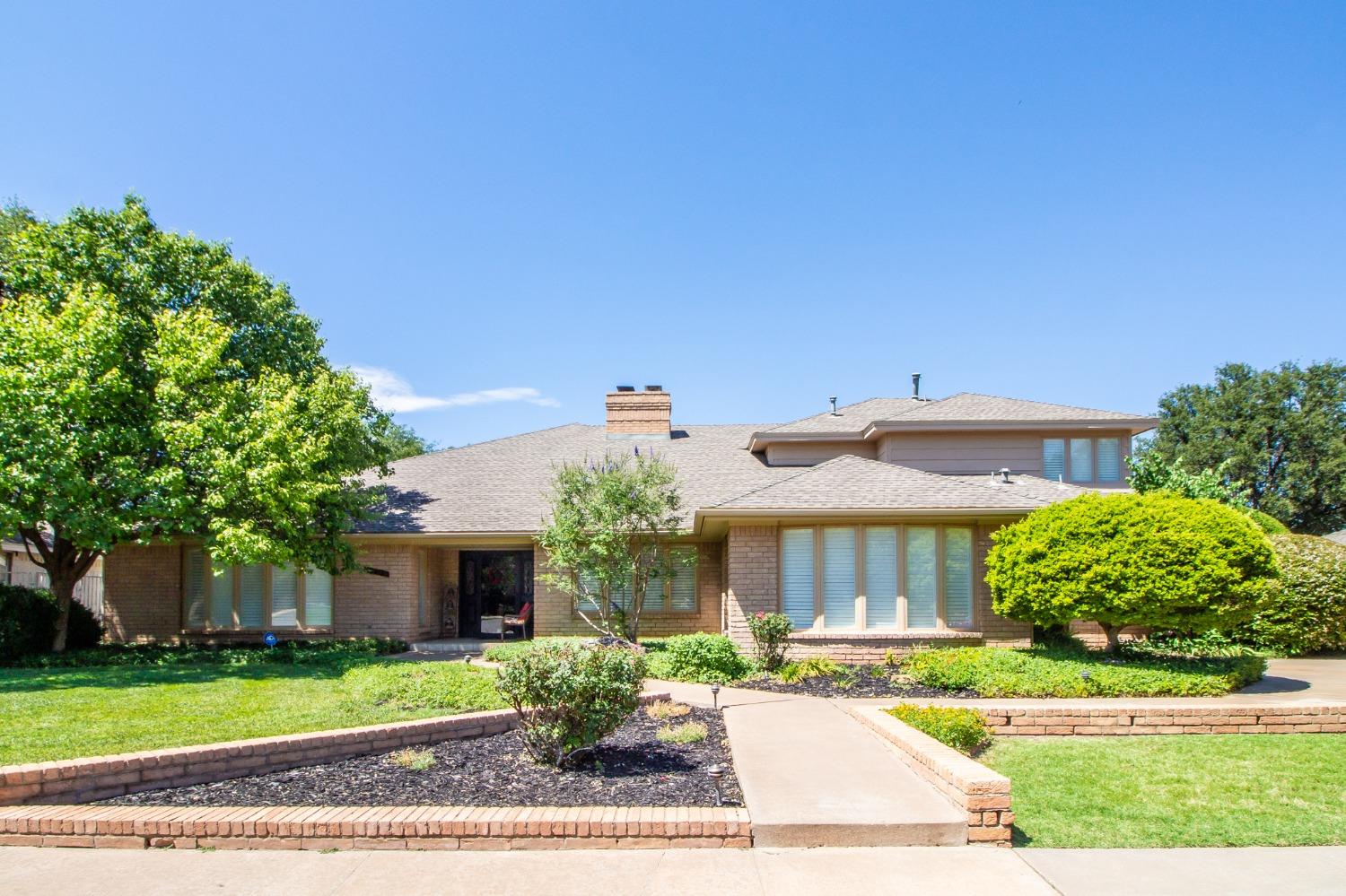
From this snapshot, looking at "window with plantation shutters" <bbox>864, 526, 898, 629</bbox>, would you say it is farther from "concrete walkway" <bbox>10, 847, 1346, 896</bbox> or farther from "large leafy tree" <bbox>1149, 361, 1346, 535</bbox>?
"large leafy tree" <bbox>1149, 361, 1346, 535</bbox>

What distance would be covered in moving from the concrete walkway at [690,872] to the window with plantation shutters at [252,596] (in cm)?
1234

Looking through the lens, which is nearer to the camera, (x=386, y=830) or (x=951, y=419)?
(x=386, y=830)

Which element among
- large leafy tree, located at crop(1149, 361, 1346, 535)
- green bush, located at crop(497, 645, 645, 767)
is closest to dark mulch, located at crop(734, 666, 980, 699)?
green bush, located at crop(497, 645, 645, 767)

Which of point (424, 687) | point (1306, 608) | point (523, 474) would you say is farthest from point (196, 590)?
point (1306, 608)

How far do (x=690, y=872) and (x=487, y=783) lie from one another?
85.9 inches

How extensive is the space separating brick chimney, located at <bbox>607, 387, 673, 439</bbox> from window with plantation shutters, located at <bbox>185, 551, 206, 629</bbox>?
10048mm

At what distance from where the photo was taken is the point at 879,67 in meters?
13.0

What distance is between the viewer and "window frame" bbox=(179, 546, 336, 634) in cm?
1673

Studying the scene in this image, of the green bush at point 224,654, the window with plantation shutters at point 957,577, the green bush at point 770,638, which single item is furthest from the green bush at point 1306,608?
the green bush at point 224,654

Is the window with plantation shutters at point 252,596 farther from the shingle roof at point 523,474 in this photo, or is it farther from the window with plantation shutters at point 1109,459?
the window with plantation shutters at point 1109,459

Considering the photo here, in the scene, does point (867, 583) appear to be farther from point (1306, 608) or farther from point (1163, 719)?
point (1306, 608)

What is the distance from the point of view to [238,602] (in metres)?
16.9

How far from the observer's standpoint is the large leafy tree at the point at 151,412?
12.2m


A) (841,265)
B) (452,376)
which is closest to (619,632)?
(841,265)
